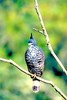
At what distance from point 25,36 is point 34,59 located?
6.89 metres

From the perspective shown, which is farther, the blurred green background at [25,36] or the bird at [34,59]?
the blurred green background at [25,36]

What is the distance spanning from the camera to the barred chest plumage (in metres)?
2.73

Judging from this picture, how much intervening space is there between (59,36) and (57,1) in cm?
111

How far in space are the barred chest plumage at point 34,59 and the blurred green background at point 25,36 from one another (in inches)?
189

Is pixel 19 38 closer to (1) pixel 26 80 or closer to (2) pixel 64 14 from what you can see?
(2) pixel 64 14

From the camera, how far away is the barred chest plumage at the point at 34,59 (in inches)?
108

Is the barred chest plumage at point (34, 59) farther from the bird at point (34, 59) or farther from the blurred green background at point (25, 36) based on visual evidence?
the blurred green background at point (25, 36)

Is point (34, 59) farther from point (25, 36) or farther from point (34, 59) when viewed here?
point (25, 36)

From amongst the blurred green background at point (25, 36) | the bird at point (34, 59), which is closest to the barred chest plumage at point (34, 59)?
the bird at point (34, 59)

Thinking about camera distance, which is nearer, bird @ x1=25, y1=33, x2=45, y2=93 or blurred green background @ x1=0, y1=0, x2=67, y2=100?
bird @ x1=25, y1=33, x2=45, y2=93

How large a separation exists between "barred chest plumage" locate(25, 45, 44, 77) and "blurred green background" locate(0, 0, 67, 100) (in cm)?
480

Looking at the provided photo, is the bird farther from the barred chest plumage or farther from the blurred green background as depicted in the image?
the blurred green background

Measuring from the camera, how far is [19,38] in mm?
9914

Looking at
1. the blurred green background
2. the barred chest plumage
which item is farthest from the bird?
the blurred green background
